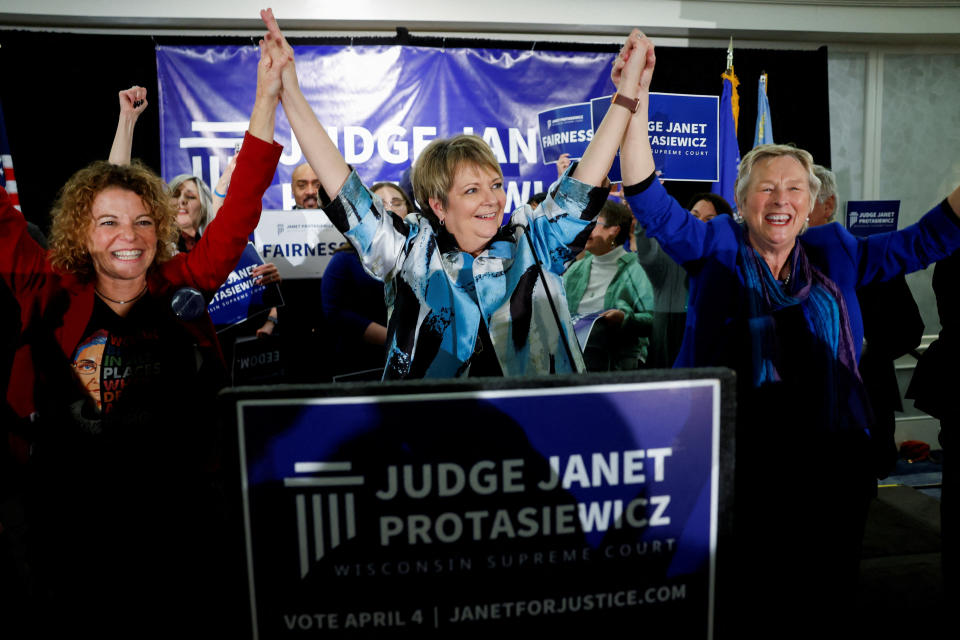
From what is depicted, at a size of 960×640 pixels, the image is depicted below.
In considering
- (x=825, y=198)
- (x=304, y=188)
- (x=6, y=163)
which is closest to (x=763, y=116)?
(x=825, y=198)

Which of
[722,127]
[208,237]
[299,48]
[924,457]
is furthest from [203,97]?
[924,457]

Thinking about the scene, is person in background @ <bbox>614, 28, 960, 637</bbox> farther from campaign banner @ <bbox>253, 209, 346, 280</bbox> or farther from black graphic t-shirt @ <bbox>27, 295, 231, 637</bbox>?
campaign banner @ <bbox>253, 209, 346, 280</bbox>


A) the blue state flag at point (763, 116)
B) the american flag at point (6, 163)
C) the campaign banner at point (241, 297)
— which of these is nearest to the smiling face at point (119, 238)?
the campaign banner at point (241, 297)

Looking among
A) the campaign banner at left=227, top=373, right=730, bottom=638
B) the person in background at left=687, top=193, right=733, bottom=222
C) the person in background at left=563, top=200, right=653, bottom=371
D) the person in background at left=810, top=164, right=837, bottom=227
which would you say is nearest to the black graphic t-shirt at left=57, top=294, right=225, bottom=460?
the campaign banner at left=227, top=373, right=730, bottom=638

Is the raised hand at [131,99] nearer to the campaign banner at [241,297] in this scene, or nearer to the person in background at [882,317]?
the campaign banner at [241,297]

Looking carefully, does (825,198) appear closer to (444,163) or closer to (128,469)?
(444,163)

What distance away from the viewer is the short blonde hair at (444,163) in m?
1.67

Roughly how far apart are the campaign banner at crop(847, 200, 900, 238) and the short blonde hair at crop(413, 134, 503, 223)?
4.63 metres

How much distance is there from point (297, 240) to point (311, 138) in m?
2.71

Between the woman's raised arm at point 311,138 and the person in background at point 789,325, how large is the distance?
2.32 ft

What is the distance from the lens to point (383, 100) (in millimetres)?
4539

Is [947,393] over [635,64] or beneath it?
beneath

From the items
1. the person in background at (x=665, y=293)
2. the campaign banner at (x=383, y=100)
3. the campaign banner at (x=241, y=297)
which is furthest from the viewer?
the campaign banner at (x=383, y=100)

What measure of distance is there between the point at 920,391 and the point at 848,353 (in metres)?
0.38
